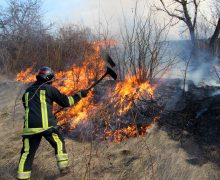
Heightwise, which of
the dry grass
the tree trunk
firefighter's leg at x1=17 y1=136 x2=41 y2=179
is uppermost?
the tree trunk

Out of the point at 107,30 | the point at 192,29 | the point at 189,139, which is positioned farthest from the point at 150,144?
the point at 192,29

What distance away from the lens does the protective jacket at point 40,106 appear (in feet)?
16.1

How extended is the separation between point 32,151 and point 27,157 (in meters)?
0.12

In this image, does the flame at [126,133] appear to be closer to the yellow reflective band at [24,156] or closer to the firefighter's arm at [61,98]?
the firefighter's arm at [61,98]

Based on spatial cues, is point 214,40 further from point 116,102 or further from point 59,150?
point 59,150

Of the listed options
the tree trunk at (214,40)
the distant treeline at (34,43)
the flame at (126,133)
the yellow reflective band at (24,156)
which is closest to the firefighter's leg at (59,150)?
the yellow reflective band at (24,156)

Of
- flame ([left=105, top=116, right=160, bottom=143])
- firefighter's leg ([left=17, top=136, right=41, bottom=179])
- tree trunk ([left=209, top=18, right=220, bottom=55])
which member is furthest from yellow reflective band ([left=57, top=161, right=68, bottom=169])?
tree trunk ([left=209, top=18, right=220, bottom=55])

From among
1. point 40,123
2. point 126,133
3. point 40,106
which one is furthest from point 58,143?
point 126,133

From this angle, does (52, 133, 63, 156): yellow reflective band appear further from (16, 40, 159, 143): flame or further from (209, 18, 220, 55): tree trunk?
(209, 18, 220, 55): tree trunk

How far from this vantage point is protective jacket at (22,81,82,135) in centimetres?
490

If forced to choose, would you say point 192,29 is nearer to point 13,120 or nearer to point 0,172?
point 13,120

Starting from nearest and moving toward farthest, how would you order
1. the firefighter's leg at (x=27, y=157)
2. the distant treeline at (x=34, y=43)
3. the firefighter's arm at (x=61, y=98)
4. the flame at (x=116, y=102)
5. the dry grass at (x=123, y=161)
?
the firefighter's leg at (x=27, y=157) → the dry grass at (x=123, y=161) → the firefighter's arm at (x=61, y=98) → the flame at (x=116, y=102) → the distant treeline at (x=34, y=43)

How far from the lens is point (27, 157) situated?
481cm

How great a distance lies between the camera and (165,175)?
4.90 metres
